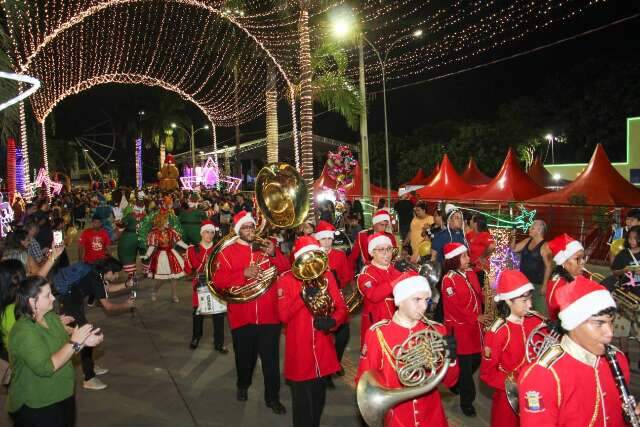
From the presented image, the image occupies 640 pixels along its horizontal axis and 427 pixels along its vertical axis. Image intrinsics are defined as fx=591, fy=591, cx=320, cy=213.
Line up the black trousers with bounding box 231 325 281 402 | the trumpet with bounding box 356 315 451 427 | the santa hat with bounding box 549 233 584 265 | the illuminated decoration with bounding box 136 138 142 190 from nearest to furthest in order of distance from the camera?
the trumpet with bounding box 356 315 451 427 → the santa hat with bounding box 549 233 584 265 → the black trousers with bounding box 231 325 281 402 → the illuminated decoration with bounding box 136 138 142 190

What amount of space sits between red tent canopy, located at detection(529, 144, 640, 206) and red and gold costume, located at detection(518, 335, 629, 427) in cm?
1458

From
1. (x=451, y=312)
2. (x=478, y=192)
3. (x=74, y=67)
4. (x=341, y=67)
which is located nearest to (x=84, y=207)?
(x=74, y=67)

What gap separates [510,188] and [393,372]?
1784 centimetres

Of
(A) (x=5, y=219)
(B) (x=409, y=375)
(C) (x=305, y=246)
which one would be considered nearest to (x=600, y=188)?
(C) (x=305, y=246)

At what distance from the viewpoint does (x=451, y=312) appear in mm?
5520

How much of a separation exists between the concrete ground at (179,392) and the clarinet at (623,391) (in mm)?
2959

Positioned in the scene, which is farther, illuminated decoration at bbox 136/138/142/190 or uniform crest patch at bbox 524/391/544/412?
illuminated decoration at bbox 136/138/142/190

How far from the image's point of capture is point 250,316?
586 cm

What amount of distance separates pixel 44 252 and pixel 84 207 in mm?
17745

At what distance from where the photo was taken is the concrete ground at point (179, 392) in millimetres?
5715

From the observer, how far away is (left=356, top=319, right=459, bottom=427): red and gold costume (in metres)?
3.48

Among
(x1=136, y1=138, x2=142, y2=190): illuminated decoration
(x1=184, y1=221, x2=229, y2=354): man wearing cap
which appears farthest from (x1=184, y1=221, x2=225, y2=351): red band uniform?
(x1=136, y1=138, x2=142, y2=190): illuminated decoration

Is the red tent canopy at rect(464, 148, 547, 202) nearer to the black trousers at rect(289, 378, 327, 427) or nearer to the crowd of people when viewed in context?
the crowd of people

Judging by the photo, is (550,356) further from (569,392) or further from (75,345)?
(75,345)
